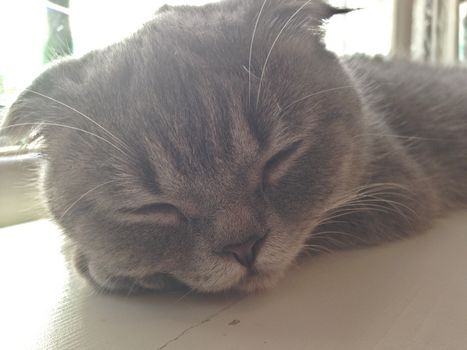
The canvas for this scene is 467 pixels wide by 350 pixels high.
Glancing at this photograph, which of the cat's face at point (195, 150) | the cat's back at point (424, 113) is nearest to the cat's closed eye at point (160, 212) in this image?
the cat's face at point (195, 150)

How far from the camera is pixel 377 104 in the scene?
56.8 inches

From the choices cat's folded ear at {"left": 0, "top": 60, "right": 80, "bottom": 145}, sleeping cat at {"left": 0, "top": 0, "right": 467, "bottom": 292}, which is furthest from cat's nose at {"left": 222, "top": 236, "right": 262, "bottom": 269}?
cat's folded ear at {"left": 0, "top": 60, "right": 80, "bottom": 145}

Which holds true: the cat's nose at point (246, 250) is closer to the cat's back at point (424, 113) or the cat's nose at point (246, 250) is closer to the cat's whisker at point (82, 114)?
the cat's whisker at point (82, 114)

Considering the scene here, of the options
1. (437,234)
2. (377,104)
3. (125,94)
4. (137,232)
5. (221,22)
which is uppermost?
(221,22)

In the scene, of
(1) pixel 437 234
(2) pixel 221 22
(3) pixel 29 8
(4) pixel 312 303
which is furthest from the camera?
(3) pixel 29 8

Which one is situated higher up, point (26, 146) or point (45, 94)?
point (45, 94)

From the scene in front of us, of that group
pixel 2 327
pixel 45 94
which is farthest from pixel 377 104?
pixel 2 327

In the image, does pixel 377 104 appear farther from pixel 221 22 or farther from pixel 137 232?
pixel 137 232

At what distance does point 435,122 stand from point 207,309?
104 cm

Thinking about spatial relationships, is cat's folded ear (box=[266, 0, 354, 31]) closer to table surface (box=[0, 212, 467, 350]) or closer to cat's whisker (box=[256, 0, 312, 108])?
cat's whisker (box=[256, 0, 312, 108])

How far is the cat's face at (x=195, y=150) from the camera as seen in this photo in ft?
2.75

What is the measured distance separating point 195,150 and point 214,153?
0.03 m

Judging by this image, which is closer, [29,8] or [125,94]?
[125,94]

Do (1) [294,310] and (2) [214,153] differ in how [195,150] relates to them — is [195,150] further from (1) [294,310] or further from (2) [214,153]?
(1) [294,310]
